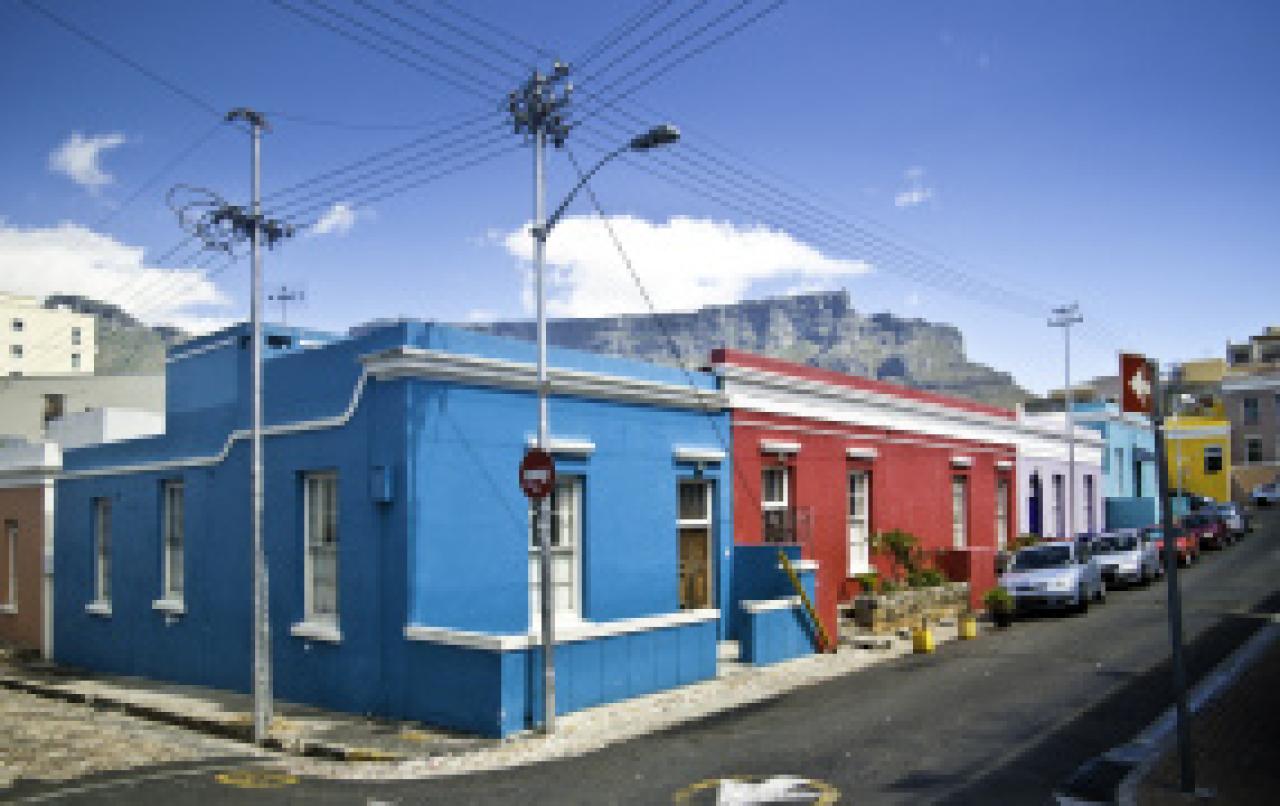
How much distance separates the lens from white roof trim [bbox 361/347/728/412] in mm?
13664

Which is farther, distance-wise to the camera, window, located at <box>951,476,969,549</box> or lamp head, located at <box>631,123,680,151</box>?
window, located at <box>951,476,969,549</box>

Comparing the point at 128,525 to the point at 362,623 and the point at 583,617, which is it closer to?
the point at 362,623

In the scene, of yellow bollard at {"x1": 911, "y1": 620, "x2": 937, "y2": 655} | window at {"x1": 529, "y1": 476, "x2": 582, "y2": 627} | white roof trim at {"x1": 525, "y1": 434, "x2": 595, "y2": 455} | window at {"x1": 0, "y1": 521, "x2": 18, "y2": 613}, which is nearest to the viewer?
white roof trim at {"x1": 525, "y1": 434, "x2": 595, "y2": 455}

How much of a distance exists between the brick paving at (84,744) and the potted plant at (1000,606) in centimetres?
1536

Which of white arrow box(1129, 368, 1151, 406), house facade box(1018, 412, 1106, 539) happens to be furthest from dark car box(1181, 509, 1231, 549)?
white arrow box(1129, 368, 1151, 406)

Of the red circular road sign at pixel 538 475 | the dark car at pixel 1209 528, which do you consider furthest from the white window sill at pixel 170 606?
the dark car at pixel 1209 528

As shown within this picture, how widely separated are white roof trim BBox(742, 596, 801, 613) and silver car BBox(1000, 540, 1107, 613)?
6960 mm

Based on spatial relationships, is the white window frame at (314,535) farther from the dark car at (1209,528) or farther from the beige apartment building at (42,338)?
the beige apartment building at (42,338)

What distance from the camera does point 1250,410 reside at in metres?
74.8

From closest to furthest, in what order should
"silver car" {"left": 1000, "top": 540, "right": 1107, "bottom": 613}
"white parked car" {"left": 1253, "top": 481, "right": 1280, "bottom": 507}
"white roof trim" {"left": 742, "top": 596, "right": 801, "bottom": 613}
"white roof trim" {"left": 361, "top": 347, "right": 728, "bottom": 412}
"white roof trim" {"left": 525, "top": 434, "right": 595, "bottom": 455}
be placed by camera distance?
"white roof trim" {"left": 361, "top": 347, "right": 728, "bottom": 412}
"white roof trim" {"left": 525, "top": 434, "right": 595, "bottom": 455}
"white roof trim" {"left": 742, "top": 596, "right": 801, "bottom": 613}
"silver car" {"left": 1000, "top": 540, "right": 1107, "bottom": 613}
"white parked car" {"left": 1253, "top": 481, "right": 1280, "bottom": 507}

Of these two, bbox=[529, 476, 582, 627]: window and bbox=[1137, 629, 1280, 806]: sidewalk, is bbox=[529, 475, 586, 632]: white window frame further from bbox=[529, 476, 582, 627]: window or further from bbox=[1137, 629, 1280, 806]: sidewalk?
bbox=[1137, 629, 1280, 806]: sidewalk

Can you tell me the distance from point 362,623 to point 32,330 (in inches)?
4440

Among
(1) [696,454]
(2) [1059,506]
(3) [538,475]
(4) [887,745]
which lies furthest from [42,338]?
(4) [887,745]

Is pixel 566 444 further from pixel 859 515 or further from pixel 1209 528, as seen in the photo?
pixel 1209 528
